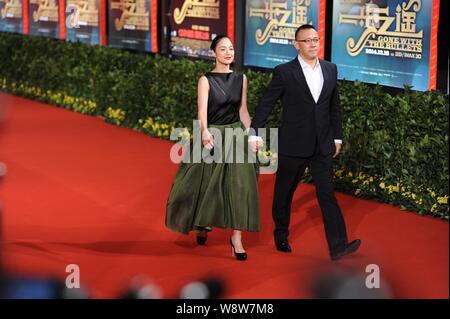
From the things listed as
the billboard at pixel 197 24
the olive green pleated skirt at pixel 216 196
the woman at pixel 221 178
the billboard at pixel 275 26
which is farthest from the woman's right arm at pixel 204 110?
the billboard at pixel 197 24

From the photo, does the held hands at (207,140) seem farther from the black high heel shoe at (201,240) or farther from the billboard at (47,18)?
the billboard at (47,18)

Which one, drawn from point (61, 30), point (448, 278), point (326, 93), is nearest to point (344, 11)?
point (326, 93)

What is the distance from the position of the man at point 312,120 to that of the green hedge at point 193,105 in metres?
1.83

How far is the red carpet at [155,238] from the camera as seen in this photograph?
721 cm

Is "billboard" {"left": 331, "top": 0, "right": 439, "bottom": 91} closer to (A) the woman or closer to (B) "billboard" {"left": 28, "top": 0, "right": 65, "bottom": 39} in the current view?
(A) the woman

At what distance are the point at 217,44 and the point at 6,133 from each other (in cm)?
784

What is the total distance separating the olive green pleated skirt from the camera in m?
7.70

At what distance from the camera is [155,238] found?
8492 millimetres

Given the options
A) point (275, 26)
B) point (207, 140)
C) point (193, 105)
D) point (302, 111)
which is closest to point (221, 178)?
point (207, 140)

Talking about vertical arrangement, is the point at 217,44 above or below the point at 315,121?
above

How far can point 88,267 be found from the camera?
7.51m

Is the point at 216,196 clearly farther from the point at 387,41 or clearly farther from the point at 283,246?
the point at 387,41

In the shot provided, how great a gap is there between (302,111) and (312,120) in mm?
103
